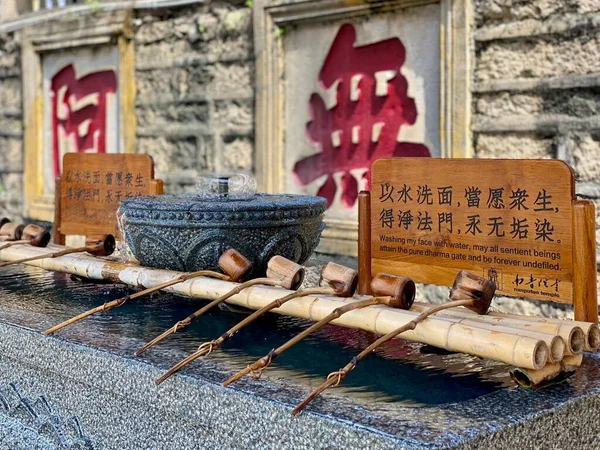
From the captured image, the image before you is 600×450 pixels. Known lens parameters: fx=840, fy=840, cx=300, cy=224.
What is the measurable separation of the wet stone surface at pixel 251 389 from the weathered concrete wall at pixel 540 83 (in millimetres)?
2451

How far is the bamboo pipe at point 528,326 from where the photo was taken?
1.99 m

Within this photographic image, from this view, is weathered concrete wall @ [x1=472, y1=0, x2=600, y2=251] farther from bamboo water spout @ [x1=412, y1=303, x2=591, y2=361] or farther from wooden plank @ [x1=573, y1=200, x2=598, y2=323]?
bamboo water spout @ [x1=412, y1=303, x2=591, y2=361]

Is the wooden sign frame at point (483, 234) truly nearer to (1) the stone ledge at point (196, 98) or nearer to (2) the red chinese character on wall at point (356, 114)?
(2) the red chinese character on wall at point (356, 114)

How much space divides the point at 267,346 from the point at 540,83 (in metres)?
2.87

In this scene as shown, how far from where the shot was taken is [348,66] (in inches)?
219

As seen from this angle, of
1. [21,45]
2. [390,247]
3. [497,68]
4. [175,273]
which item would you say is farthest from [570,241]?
[21,45]

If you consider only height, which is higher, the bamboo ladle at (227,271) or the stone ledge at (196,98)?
the stone ledge at (196,98)

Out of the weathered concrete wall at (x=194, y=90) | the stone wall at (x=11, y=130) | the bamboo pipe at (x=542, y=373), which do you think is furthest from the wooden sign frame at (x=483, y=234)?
the stone wall at (x=11, y=130)

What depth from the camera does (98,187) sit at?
3.87 m

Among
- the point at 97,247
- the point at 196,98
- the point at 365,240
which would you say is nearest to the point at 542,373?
the point at 365,240

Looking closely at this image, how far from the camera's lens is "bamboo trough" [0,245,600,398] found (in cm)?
189

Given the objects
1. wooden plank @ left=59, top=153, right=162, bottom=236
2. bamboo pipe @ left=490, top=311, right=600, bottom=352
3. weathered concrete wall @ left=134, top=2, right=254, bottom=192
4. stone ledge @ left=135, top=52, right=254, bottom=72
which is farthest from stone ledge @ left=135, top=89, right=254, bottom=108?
bamboo pipe @ left=490, top=311, right=600, bottom=352

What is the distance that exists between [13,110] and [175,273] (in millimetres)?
6066

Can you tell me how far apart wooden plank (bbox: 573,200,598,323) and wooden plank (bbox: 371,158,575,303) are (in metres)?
0.02
